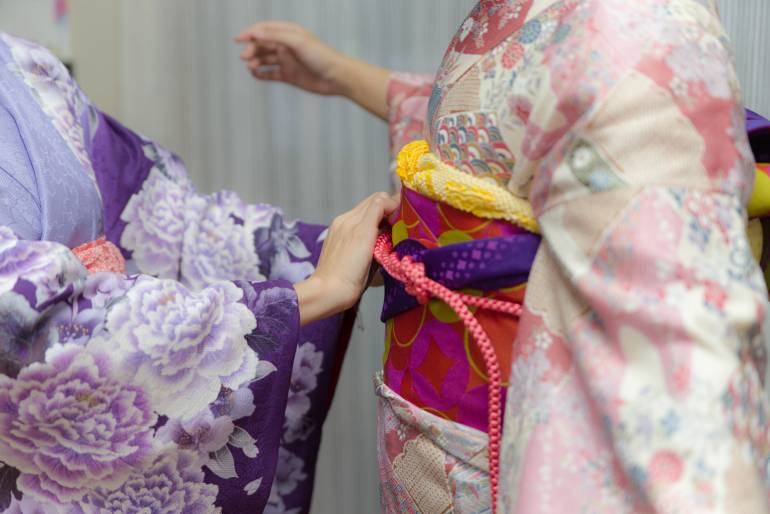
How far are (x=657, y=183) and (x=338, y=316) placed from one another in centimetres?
58

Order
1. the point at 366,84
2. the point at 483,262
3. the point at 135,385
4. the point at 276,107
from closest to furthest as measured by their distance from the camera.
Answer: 1. the point at 483,262
2. the point at 135,385
3. the point at 366,84
4. the point at 276,107

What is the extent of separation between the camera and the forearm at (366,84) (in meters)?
1.25

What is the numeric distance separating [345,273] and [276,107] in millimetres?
841

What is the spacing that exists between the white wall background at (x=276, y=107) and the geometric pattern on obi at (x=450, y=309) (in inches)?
27.4

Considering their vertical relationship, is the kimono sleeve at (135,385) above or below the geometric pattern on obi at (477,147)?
below

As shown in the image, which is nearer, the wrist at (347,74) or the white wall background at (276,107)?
the wrist at (347,74)

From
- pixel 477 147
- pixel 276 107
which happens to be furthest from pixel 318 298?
pixel 276 107

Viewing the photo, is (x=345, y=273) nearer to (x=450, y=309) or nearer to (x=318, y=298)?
(x=318, y=298)

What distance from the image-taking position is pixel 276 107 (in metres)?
1.62

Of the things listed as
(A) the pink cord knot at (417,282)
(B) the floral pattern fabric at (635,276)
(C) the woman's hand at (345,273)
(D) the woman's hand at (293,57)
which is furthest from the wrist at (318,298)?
(D) the woman's hand at (293,57)

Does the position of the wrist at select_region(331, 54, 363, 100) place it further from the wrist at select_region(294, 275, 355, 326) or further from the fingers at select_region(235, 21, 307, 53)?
the wrist at select_region(294, 275, 355, 326)

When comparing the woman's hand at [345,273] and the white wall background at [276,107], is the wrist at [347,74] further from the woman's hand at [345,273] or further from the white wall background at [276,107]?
the woman's hand at [345,273]

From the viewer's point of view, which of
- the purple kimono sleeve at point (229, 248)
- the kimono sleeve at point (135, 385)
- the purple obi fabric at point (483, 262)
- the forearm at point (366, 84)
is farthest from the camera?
the forearm at point (366, 84)

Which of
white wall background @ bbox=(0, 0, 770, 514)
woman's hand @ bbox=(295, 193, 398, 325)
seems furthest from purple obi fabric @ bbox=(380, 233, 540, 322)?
white wall background @ bbox=(0, 0, 770, 514)
